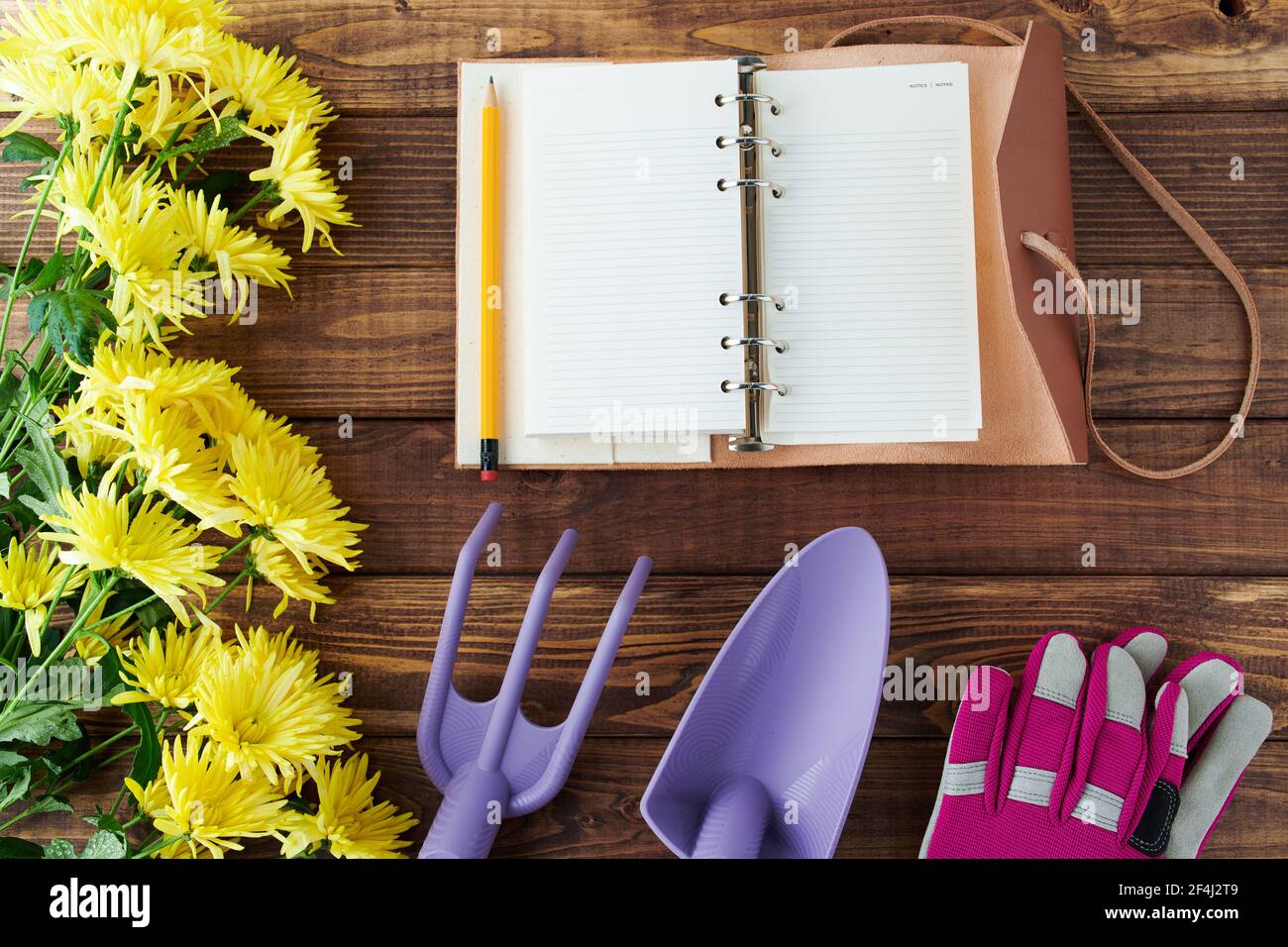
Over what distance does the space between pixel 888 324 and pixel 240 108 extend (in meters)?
0.57

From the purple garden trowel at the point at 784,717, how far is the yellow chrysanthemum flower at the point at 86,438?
46 centimetres

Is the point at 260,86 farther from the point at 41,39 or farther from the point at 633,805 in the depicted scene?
the point at 633,805

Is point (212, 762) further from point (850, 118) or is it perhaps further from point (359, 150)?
point (850, 118)

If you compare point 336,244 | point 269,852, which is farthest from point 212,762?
point 336,244

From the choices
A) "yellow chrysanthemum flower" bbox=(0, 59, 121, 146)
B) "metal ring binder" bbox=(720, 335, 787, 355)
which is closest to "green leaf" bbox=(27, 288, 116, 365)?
"yellow chrysanthemum flower" bbox=(0, 59, 121, 146)

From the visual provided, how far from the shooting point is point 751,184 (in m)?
0.72

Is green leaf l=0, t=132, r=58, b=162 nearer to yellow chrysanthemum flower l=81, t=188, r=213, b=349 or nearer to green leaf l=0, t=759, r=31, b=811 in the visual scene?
yellow chrysanthemum flower l=81, t=188, r=213, b=349

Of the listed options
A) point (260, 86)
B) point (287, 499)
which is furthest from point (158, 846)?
point (260, 86)

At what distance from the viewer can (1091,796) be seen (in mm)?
721

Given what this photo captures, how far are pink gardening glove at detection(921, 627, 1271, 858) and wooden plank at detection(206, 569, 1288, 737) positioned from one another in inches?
1.0

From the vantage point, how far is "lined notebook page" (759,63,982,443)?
0.72 m

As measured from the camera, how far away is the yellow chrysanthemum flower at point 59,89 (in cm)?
61

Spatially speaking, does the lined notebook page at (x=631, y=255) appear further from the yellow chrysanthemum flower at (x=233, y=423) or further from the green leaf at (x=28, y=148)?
the green leaf at (x=28, y=148)

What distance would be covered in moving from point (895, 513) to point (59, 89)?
709 millimetres
